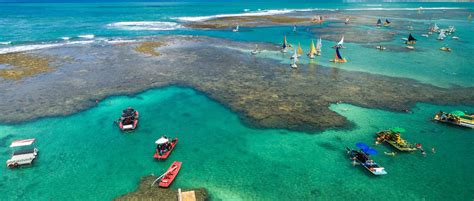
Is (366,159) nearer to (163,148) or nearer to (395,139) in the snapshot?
(395,139)

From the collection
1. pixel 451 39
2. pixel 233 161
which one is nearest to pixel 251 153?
pixel 233 161

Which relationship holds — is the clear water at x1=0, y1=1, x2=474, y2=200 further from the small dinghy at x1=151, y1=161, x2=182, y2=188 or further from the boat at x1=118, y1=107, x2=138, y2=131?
the boat at x1=118, y1=107, x2=138, y2=131

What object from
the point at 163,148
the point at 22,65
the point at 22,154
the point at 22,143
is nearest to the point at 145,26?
the point at 22,65

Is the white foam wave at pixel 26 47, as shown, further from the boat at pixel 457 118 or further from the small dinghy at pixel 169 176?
the boat at pixel 457 118

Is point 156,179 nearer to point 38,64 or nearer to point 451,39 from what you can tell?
point 38,64

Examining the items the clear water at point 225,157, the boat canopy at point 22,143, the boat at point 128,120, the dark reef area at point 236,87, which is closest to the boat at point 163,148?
the clear water at point 225,157
